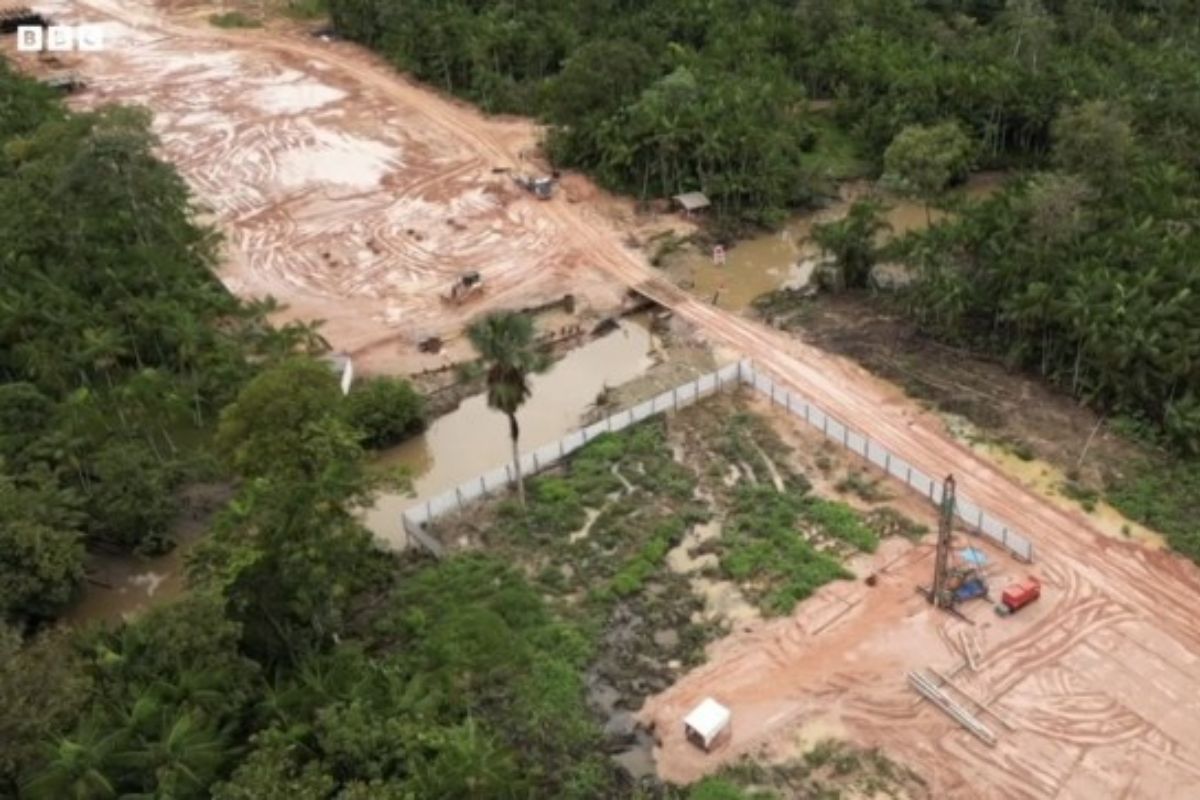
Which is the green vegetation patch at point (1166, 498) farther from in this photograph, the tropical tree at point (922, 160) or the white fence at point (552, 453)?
the tropical tree at point (922, 160)

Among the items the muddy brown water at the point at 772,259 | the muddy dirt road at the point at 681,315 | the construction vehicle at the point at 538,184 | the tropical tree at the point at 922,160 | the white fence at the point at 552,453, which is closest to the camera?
the muddy dirt road at the point at 681,315

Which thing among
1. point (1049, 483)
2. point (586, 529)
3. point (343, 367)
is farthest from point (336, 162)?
point (1049, 483)

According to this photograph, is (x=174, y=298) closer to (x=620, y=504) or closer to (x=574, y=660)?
(x=620, y=504)

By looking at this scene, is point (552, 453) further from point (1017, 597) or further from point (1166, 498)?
point (1166, 498)

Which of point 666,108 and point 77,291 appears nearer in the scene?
point 77,291

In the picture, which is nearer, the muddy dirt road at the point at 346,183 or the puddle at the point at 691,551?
the puddle at the point at 691,551

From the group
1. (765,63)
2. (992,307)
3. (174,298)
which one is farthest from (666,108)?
(174,298)

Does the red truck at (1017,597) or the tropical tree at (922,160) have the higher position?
the tropical tree at (922,160)

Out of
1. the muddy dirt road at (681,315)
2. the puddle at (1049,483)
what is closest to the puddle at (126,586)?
the muddy dirt road at (681,315)
